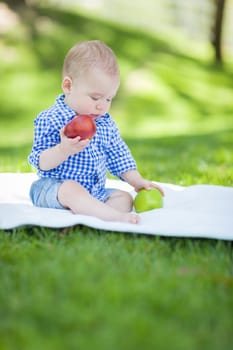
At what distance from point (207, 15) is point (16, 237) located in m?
15.7

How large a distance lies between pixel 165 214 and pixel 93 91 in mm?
625

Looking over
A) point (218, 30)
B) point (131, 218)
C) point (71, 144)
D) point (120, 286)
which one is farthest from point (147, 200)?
point (218, 30)

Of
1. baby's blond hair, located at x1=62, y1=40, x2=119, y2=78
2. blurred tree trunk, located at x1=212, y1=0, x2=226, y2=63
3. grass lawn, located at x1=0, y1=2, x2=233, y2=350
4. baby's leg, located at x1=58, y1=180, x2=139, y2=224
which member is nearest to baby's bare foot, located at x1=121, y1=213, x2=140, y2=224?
baby's leg, located at x1=58, y1=180, x2=139, y2=224

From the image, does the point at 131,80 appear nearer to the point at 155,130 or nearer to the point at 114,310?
the point at 155,130

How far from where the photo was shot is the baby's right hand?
2.66 metres

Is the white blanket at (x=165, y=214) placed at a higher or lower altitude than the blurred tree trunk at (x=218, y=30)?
lower

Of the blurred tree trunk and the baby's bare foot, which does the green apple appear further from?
the blurred tree trunk

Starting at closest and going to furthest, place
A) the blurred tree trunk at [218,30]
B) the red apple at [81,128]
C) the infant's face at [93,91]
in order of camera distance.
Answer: the red apple at [81,128], the infant's face at [93,91], the blurred tree trunk at [218,30]

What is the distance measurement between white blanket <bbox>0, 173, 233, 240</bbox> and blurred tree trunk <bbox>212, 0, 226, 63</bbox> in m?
9.51

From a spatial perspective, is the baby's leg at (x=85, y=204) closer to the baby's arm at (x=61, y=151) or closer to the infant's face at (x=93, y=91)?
the baby's arm at (x=61, y=151)

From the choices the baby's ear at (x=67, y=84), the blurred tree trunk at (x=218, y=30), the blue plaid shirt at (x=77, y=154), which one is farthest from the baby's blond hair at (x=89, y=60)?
the blurred tree trunk at (x=218, y=30)

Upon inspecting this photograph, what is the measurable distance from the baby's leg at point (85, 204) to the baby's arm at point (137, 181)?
0.29 meters

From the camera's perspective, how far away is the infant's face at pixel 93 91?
9.20 feet

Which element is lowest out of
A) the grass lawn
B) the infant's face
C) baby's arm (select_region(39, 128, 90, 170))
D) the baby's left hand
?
the grass lawn
